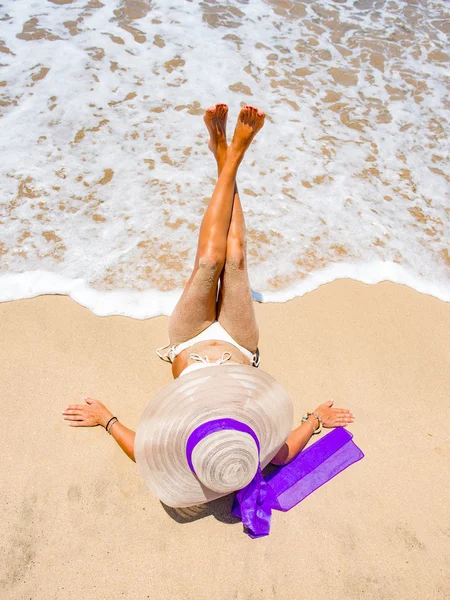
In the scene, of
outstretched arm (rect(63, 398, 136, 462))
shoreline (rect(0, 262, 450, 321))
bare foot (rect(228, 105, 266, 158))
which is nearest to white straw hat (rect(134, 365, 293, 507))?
outstretched arm (rect(63, 398, 136, 462))

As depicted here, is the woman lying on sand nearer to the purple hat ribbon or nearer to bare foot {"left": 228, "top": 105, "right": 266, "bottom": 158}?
bare foot {"left": 228, "top": 105, "right": 266, "bottom": 158}

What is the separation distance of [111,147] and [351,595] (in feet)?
14.6

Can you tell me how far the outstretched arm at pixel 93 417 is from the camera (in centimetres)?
261

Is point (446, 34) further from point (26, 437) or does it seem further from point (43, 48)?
point (26, 437)

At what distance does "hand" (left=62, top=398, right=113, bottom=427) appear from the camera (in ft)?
8.89

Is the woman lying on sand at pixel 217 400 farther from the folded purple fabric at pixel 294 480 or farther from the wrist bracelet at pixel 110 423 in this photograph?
the folded purple fabric at pixel 294 480

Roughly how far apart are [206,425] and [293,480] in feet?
3.47

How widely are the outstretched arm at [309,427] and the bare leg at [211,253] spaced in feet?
2.86

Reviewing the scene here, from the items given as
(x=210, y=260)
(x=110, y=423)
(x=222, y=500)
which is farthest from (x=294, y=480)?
(x=210, y=260)

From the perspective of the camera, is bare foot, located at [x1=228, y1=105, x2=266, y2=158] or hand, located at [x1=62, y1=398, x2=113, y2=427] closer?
hand, located at [x1=62, y1=398, x2=113, y2=427]

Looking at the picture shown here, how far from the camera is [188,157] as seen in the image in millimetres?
4734

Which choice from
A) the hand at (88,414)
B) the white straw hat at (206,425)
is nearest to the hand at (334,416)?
the white straw hat at (206,425)

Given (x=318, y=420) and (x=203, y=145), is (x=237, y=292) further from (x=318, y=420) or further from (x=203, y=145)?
(x=203, y=145)

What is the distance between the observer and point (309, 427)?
2.74m
